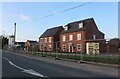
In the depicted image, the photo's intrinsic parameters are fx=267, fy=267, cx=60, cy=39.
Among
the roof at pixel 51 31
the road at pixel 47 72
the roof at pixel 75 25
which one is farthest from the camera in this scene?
the roof at pixel 51 31

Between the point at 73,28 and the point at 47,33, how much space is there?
716 inches

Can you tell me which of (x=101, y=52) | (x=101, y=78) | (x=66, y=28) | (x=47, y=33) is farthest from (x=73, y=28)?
(x=101, y=78)

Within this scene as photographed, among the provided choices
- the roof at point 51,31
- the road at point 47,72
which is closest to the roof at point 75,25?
the roof at point 51,31

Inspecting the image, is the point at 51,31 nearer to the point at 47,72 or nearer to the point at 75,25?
the point at 75,25

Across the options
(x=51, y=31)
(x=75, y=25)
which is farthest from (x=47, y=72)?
(x=51, y=31)

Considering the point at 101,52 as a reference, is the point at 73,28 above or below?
above

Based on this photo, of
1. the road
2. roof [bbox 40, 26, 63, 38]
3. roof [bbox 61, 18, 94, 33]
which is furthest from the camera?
roof [bbox 40, 26, 63, 38]

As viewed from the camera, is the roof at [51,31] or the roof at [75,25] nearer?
the roof at [75,25]

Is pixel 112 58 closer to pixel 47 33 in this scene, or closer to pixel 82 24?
pixel 82 24

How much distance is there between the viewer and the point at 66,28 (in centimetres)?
8169

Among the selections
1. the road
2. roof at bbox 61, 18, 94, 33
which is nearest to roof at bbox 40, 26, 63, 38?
roof at bbox 61, 18, 94, 33

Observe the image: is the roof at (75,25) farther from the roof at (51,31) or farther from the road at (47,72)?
the road at (47,72)

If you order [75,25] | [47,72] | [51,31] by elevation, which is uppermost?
[75,25]

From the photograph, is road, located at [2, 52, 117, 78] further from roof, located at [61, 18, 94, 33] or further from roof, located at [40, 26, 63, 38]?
roof, located at [40, 26, 63, 38]
